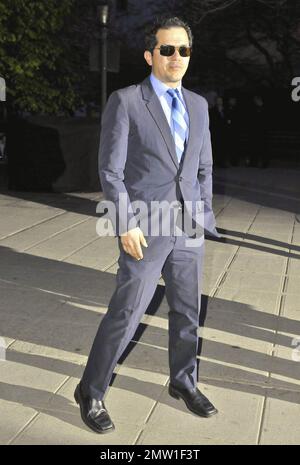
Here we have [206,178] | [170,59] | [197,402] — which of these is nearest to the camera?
[170,59]

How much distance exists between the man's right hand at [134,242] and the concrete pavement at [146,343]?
0.93 metres

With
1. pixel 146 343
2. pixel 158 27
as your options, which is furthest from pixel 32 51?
pixel 158 27

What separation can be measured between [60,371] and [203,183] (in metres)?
1.61

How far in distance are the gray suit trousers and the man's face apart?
79 cm

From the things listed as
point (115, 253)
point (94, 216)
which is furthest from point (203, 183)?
point (94, 216)

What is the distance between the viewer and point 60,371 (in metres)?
4.51

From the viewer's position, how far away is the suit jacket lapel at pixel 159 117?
3.45m

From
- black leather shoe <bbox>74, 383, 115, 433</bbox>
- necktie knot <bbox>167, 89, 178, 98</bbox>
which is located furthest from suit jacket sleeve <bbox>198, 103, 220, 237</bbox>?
black leather shoe <bbox>74, 383, 115, 433</bbox>

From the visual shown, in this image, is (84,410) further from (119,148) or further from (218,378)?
(119,148)

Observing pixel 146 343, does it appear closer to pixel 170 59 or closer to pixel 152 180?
pixel 152 180

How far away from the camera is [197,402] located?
388 cm

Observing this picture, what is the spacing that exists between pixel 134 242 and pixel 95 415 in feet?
3.09

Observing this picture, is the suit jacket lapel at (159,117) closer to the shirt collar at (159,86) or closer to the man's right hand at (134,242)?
the shirt collar at (159,86)

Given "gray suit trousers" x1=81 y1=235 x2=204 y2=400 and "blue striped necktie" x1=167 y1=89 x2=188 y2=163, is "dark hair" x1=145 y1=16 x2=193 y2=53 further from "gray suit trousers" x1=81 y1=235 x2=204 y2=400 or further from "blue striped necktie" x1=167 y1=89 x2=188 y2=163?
"gray suit trousers" x1=81 y1=235 x2=204 y2=400
